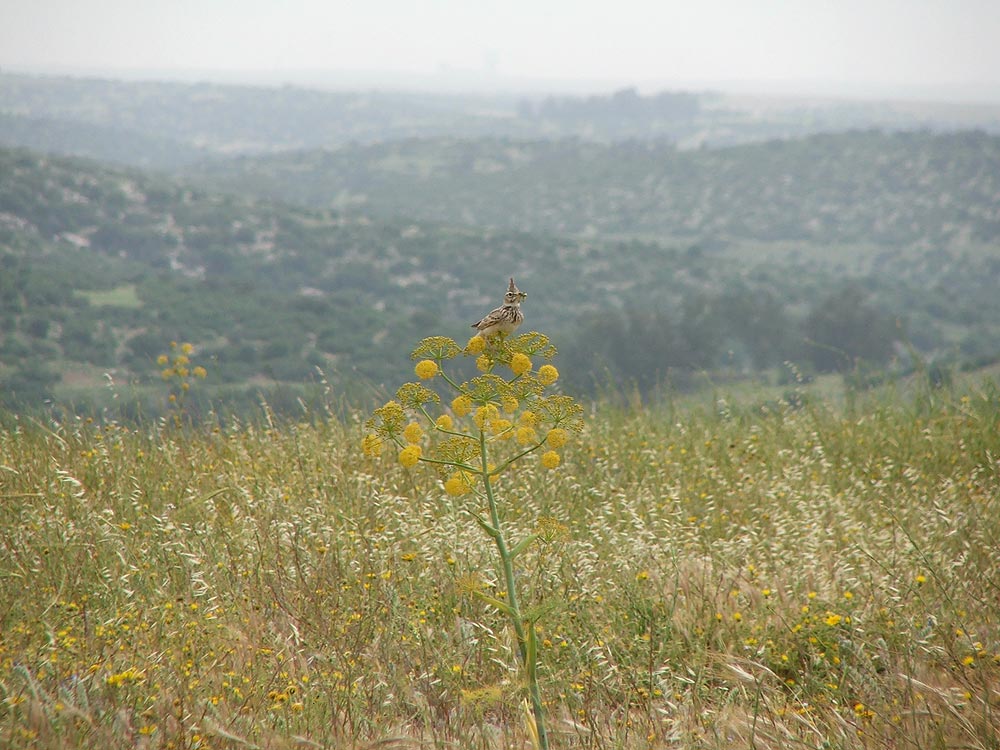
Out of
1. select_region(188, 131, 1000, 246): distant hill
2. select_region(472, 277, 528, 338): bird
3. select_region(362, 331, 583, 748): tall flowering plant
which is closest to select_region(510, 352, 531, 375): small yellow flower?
select_region(362, 331, 583, 748): tall flowering plant

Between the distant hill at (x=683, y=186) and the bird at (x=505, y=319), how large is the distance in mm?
134730

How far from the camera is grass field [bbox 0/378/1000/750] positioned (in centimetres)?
252

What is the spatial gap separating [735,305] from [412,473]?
7665 cm

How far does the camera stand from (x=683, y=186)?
149m

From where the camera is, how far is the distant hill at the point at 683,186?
420 ft

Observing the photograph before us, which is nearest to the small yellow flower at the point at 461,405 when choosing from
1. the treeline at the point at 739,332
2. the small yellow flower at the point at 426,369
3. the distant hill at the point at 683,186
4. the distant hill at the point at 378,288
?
the small yellow flower at the point at 426,369

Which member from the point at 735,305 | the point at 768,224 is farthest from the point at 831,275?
the point at 735,305

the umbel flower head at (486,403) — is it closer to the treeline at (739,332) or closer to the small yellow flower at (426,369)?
the small yellow flower at (426,369)

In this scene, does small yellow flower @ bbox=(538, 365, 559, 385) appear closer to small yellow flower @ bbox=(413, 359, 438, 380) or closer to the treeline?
small yellow flower @ bbox=(413, 359, 438, 380)

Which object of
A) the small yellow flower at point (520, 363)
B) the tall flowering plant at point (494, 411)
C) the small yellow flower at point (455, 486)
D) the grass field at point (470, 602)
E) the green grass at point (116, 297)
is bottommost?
the green grass at point (116, 297)

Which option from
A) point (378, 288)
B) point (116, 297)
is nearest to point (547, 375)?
point (116, 297)

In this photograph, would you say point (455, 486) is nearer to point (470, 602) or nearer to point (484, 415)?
point (484, 415)

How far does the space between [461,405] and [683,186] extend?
155m

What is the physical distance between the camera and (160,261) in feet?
279
